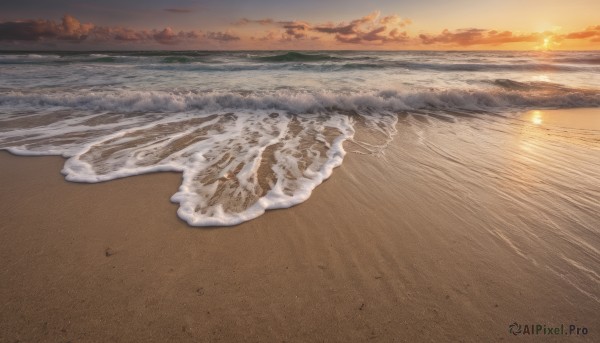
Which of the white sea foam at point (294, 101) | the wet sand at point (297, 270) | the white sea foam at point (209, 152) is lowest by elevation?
the wet sand at point (297, 270)

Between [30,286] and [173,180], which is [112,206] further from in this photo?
[30,286]

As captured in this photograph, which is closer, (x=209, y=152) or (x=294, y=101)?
(x=209, y=152)

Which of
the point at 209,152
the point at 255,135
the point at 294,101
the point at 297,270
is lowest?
the point at 297,270

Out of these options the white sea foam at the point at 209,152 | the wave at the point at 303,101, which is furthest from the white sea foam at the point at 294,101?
the white sea foam at the point at 209,152

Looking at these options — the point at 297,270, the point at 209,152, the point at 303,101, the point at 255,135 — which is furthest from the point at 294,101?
the point at 297,270

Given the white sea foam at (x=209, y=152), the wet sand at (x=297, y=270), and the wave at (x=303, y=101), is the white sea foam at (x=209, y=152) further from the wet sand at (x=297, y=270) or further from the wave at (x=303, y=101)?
the wave at (x=303, y=101)

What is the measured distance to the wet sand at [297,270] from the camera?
1.72 meters

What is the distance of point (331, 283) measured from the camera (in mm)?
2004

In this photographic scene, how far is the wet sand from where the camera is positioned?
1.72 metres

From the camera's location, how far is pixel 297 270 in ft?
6.98

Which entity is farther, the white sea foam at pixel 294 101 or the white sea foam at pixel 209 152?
the white sea foam at pixel 294 101

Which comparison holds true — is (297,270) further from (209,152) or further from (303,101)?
(303,101)

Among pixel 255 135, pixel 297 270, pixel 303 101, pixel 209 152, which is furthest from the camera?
pixel 303 101

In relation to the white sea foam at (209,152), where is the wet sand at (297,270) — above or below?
below
